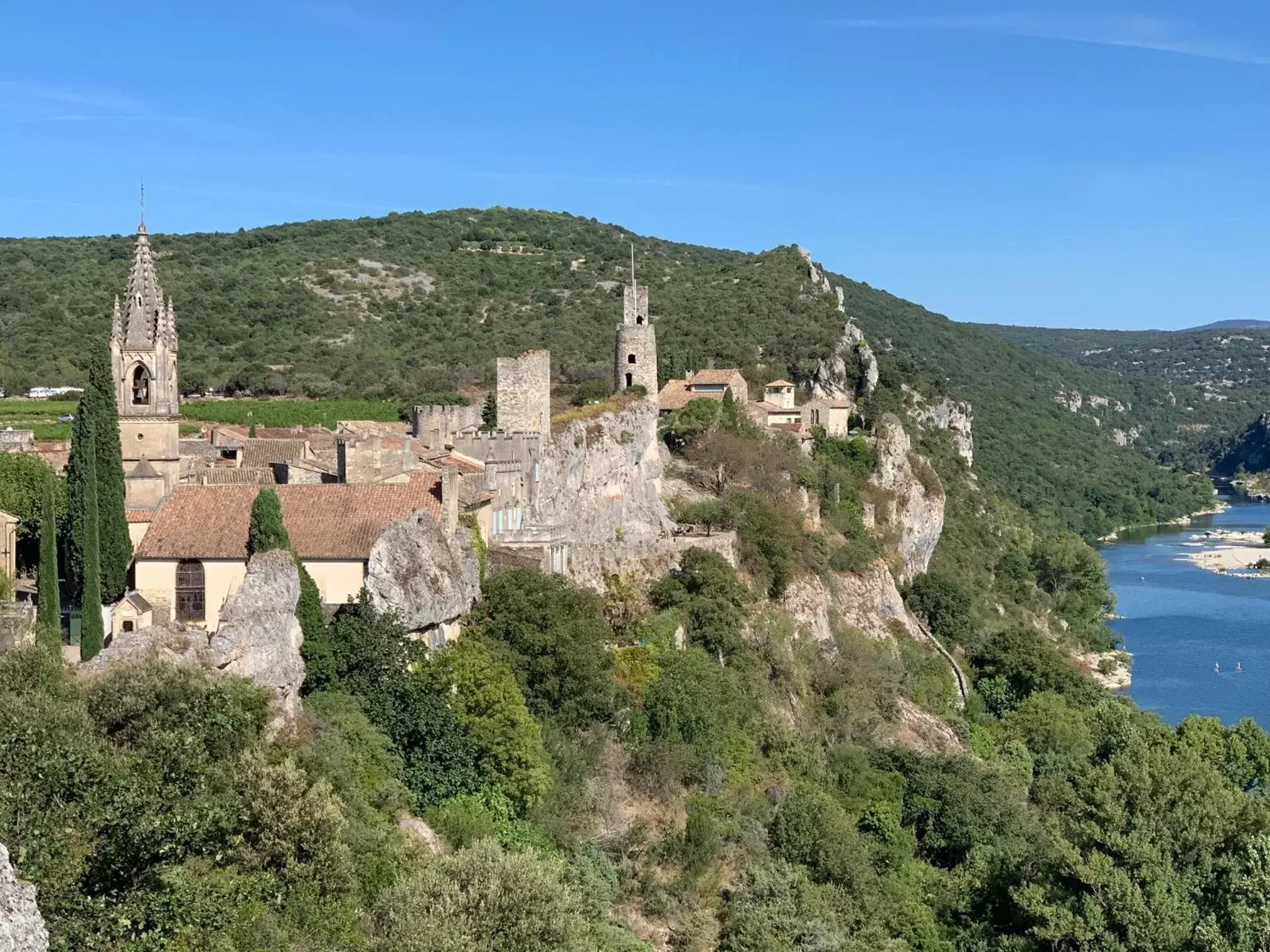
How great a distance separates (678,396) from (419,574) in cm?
3150

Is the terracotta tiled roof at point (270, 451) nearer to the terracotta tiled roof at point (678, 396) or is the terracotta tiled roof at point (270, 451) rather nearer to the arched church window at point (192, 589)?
the arched church window at point (192, 589)

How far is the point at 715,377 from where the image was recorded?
57406 millimetres

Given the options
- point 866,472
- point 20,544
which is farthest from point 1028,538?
point 20,544

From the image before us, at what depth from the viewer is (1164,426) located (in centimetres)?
18750

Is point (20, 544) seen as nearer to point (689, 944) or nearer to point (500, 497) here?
point (500, 497)

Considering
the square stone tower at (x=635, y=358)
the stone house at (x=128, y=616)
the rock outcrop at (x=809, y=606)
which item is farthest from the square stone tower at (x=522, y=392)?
the stone house at (x=128, y=616)

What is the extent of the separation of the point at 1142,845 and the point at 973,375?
122 meters

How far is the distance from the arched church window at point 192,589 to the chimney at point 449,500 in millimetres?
4375

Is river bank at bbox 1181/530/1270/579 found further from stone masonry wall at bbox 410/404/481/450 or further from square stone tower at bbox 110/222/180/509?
square stone tower at bbox 110/222/180/509

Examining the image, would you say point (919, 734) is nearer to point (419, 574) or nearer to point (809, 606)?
point (809, 606)

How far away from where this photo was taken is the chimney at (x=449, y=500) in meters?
26.1

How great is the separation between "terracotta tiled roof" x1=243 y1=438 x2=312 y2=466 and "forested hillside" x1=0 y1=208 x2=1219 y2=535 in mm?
24896

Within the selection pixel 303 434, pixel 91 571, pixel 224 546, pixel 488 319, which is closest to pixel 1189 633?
pixel 488 319

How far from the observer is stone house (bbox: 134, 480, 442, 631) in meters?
23.6
